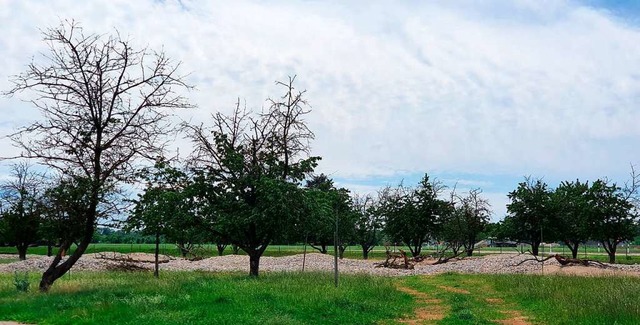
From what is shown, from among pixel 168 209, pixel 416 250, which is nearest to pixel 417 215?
pixel 416 250

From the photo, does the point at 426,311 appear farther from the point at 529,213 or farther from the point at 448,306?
the point at 529,213

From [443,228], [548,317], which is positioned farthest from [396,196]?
[548,317]

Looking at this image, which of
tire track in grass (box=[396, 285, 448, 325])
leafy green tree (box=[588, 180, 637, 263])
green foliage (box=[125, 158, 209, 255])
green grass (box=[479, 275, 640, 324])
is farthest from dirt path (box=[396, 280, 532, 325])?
leafy green tree (box=[588, 180, 637, 263])

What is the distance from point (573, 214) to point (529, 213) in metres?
3.84

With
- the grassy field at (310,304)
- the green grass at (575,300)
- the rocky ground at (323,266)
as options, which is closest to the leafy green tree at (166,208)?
the grassy field at (310,304)

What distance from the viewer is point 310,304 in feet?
49.4

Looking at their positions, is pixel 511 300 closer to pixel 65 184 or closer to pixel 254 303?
pixel 254 303

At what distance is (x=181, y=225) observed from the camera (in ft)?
81.2

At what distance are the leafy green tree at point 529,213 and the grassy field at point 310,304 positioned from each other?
27.4 meters

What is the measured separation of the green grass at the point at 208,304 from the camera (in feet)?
43.7

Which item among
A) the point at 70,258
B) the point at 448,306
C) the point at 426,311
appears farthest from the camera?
the point at 70,258

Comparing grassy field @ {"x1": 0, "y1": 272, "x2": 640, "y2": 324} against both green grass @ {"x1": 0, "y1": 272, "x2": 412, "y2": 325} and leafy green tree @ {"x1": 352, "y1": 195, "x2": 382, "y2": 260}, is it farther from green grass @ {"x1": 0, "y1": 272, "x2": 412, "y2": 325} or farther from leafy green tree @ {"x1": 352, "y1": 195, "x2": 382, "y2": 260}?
leafy green tree @ {"x1": 352, "y1": 195, "x2": 382, "y2": 260}

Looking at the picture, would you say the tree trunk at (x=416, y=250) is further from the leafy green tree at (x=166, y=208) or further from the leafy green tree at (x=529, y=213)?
the leafy green tree at (x=166, y=208)

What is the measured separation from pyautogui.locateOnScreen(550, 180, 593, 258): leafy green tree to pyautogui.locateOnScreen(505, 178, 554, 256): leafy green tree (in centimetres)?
60
